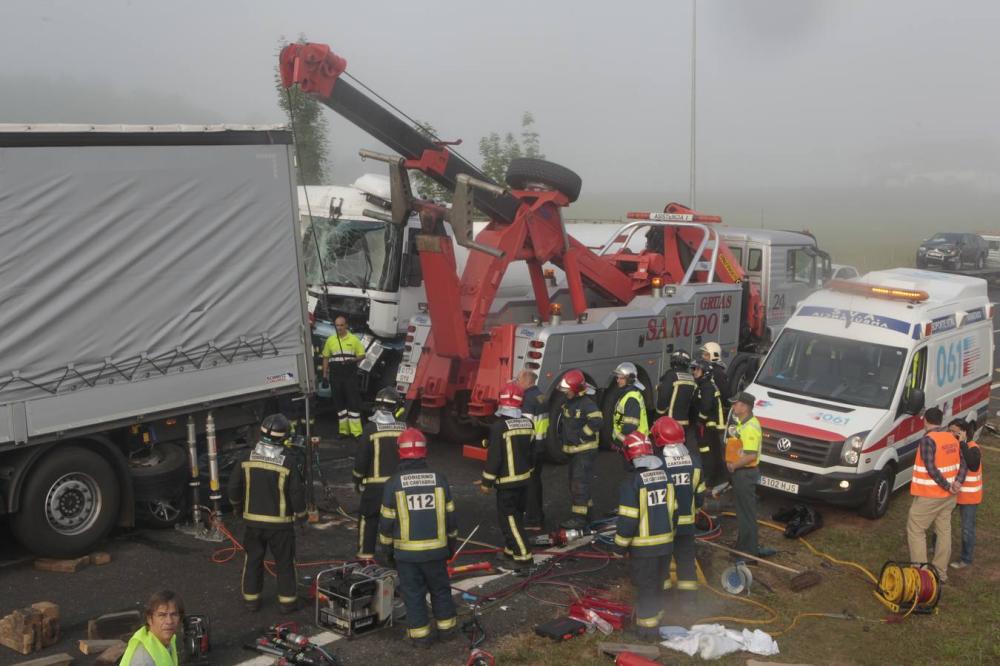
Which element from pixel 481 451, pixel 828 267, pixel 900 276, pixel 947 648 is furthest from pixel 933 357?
pixel 828 267

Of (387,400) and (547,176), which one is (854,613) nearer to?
(387,400)

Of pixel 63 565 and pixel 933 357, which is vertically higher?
pixel 933 357

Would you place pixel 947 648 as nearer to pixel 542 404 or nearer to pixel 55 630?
pixel 542 404

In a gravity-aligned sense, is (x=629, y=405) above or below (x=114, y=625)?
above

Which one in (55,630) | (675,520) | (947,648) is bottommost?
(947,648)

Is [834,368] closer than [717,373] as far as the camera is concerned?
Yes

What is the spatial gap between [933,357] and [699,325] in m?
3.72

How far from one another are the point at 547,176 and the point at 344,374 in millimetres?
3993

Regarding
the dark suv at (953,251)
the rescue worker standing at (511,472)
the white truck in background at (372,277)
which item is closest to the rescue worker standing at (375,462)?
the rescue worker standing at (511,472)

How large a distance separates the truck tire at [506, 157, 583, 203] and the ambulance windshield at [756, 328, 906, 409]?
326 cm

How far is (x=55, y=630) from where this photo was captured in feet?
24.6

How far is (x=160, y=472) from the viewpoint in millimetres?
9766

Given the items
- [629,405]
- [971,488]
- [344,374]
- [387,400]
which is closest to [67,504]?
[387,400]

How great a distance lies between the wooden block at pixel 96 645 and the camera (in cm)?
720
